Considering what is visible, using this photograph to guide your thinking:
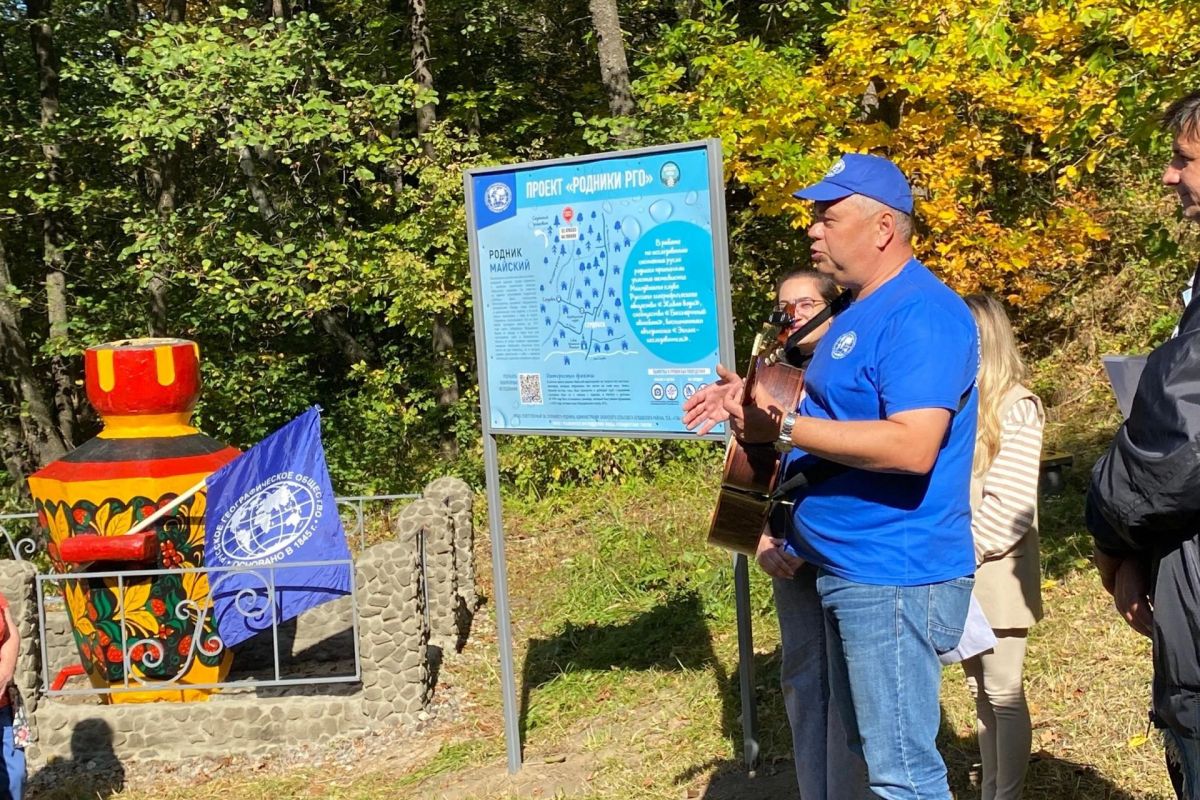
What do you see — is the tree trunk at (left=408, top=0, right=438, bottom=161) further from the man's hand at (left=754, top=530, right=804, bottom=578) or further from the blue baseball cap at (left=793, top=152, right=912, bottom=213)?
the blue baseball cap at (left=793, top=152, right=912, bottom=213)

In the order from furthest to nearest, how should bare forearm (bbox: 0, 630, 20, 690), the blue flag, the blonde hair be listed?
the blue flag → bare forearm (bbox: 0, 630, 20, 690) → the blonde hair

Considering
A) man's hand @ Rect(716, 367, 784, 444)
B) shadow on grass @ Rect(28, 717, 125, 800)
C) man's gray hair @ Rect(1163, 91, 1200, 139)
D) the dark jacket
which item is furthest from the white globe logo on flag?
man's gray hair @ Rect(1163, 91, 1200, 139)

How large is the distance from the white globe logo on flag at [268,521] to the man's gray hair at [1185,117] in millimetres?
4629

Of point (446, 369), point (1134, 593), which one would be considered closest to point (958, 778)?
point (1134, 593)

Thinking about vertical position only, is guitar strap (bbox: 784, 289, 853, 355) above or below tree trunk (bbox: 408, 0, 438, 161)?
below

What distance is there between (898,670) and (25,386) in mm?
11919

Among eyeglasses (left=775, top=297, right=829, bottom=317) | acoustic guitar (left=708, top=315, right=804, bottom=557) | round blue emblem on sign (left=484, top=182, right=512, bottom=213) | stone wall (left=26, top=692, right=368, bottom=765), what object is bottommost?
stone wall (left=26, top=692, right=368, bottom=765)

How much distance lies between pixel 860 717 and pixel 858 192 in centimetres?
124

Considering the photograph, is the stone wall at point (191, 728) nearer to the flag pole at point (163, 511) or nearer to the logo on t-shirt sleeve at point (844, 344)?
the flag pole at point (163, 511)

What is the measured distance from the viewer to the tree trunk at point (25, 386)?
481 inches

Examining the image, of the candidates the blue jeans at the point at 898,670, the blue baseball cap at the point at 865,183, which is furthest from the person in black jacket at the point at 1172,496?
the blue baseball cap at the point at 865,183

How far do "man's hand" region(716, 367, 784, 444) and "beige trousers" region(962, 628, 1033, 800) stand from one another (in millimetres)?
1068

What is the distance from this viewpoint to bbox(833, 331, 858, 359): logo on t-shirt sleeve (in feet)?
8.95

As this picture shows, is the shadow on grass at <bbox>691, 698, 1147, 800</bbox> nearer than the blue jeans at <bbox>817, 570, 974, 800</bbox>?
No
